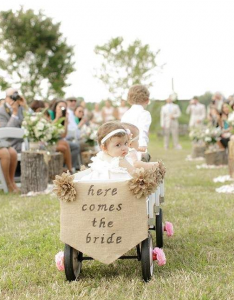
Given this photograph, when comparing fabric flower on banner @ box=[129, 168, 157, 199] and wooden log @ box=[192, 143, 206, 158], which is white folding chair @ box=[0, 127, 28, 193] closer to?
fabric flower on banner @ box=[129, 168, 157, 199]

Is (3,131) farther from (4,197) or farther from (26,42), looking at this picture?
(26,42)

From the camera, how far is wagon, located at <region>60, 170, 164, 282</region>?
3814 mm

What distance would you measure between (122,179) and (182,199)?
387 cm

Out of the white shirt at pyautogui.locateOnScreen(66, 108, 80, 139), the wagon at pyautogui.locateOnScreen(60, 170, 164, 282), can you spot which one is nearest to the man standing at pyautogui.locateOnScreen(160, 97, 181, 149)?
the white shirt at pyautogui.locateOnScreen(66, 108, 80, 139)

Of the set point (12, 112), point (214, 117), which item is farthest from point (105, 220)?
point (214, 117)

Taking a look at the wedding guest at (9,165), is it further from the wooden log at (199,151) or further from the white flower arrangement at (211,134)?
the wooden log at (199,151)

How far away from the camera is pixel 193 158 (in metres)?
16.6

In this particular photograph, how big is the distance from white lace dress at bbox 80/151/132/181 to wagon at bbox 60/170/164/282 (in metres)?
0.27

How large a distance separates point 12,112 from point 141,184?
6154mm

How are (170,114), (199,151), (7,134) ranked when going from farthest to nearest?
1. (170,114)
2. (199,151)
3. (7,134)

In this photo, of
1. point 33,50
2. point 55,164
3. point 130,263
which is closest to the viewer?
point 130,263

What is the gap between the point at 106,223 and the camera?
12.6 ft

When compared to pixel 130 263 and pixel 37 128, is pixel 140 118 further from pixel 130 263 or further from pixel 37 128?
pixel 37 128

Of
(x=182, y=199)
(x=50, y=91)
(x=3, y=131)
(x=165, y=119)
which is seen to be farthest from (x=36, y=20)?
(x=182, y=199)
